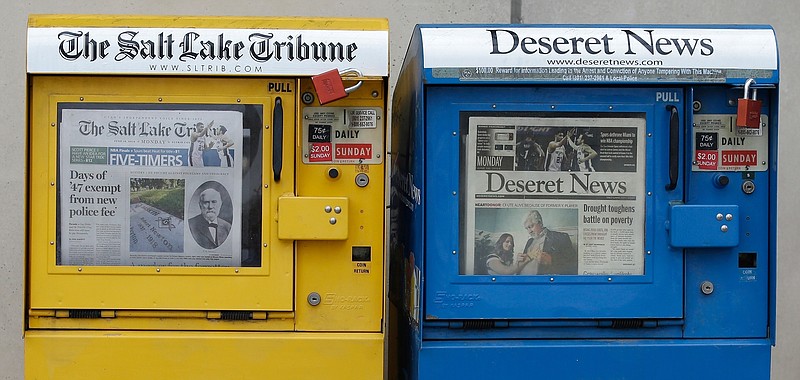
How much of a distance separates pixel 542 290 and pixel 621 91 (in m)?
0.80

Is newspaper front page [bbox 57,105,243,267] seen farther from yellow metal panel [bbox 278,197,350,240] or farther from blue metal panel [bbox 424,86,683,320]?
blue metal panel [bbox 424,86,683,320]

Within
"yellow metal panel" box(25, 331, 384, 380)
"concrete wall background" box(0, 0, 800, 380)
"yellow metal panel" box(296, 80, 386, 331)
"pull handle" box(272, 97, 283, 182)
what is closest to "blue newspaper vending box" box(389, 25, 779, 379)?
"yellow metal panel" box(296, 80, 386, 331)

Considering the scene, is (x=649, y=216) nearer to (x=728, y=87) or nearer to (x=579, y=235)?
(x=579, y=235)

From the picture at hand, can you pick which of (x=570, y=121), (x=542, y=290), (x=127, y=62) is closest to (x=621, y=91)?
(x=570, y=121)

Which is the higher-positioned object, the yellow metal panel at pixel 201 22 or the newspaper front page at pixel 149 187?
the yellow metal panel at pixel 201 22

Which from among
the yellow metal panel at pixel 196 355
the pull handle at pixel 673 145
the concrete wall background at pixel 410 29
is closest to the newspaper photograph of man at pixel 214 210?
the yellow metal panel at pixel 196 355

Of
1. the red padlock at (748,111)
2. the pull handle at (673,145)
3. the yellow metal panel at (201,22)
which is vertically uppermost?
the yellow metal panel at (201,22)

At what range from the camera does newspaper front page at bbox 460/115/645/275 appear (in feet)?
10.4

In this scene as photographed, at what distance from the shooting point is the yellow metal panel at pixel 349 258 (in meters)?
3.19

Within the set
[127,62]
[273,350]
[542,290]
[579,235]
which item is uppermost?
[127,62]

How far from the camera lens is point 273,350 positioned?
315 centimetres

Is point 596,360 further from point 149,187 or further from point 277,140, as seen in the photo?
point 149,187

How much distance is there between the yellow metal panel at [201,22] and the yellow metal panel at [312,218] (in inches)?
25.6

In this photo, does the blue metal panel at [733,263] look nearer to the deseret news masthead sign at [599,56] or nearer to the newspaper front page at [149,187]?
the deseret news masthead sign at [599,56]
